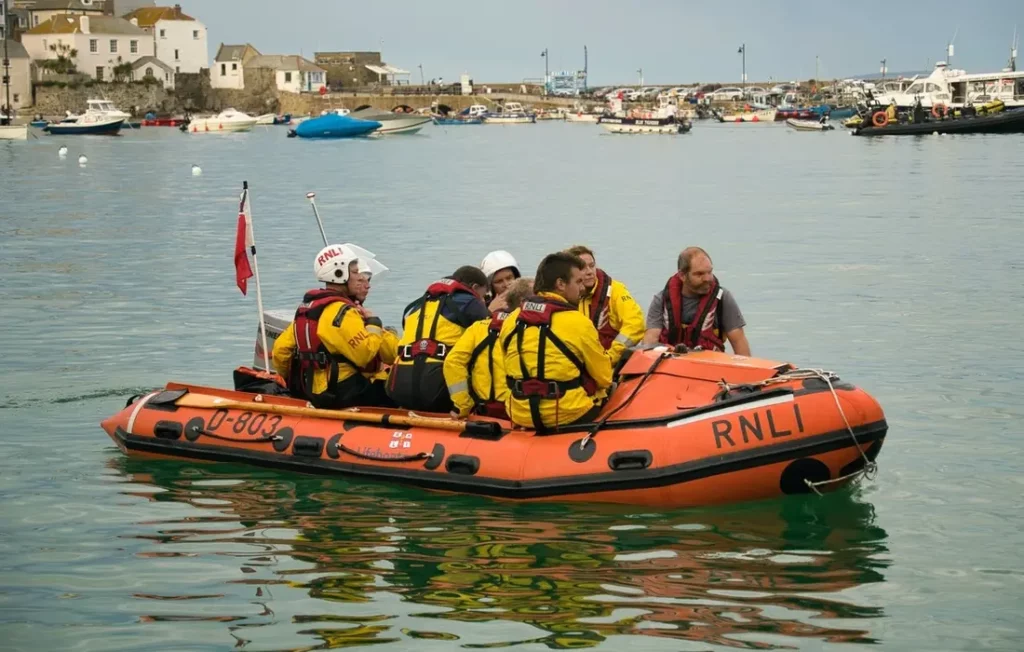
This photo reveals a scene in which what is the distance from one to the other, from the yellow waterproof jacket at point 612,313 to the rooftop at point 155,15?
14358 centimetres

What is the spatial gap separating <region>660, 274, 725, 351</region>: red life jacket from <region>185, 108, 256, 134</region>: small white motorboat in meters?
110

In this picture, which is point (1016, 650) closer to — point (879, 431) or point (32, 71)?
point (879, 431)

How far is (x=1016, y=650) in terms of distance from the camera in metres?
7.79

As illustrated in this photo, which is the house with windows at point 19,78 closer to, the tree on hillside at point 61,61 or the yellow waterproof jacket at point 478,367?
the tree on hillside at point 61,61

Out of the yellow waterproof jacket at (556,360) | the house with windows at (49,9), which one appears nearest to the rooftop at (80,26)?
the house with windows at (49,9)

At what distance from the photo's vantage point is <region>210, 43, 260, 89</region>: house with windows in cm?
15650

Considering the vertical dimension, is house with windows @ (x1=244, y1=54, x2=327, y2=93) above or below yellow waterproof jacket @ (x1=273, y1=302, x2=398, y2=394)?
above

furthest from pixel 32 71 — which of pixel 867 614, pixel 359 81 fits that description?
pixel 867 614

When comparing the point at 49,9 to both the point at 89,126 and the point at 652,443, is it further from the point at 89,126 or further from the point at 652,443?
the point at 652,443

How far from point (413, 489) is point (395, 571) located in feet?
5.36

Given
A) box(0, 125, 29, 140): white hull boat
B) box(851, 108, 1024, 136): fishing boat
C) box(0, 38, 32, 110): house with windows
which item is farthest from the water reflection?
box(0, 38, 32, 110): house with windows

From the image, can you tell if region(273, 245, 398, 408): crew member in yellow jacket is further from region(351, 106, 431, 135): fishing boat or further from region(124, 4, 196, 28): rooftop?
region(124, 4, 196, 28): rooftop

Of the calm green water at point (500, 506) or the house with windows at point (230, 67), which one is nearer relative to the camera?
the calm green water at point (500, 506)

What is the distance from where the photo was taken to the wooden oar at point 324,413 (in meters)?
10.6
